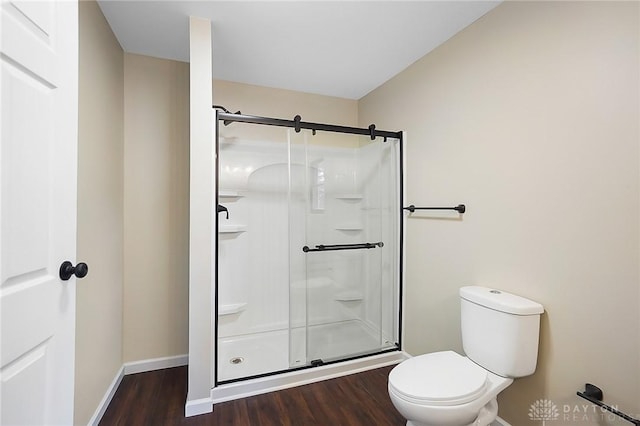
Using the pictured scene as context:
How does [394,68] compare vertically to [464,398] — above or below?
above

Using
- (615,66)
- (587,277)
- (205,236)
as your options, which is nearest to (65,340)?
(205,236)

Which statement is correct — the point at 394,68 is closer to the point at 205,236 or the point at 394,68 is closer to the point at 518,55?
the point at 518,55

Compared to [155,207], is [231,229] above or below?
below

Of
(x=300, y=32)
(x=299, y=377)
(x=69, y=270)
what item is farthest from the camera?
(x=299, y=377)

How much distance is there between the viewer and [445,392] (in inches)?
49.8

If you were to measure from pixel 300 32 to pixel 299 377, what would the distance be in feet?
7.96

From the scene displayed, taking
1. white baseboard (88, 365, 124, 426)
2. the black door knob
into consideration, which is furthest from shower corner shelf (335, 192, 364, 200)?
white baseboard (88, 365, 124, 426)

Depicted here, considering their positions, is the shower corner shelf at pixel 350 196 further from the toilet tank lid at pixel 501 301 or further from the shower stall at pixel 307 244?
the toilet tank lid at pixel 501 301

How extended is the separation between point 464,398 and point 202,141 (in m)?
1.94

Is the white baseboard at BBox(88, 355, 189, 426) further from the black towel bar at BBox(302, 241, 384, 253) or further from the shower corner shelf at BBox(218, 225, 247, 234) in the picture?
the black towel bar at BBox(302, 241, 384, 253)

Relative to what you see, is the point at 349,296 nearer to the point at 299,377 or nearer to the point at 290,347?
the point at 290,347

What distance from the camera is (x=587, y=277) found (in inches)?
49.8

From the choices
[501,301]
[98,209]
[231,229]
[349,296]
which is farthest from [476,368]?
[98,209]

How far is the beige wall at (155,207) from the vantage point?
7.13 feet
